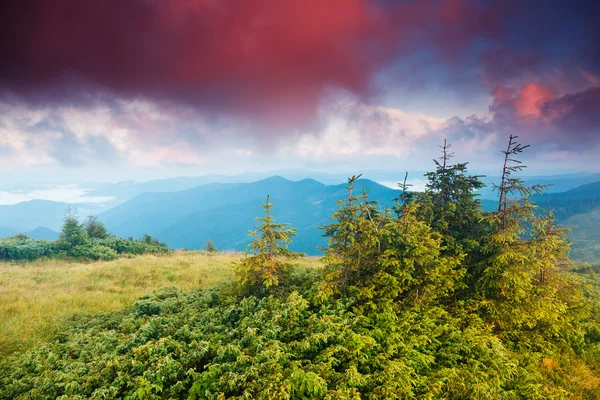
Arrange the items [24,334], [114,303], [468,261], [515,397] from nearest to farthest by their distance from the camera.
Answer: [515,397]
[24,334]
[468,261]
[114,303]

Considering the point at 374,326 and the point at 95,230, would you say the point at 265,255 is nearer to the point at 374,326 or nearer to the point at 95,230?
the point at 374,326

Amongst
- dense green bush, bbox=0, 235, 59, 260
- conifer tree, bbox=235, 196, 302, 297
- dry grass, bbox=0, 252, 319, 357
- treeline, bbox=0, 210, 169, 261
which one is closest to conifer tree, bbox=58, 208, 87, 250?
treeline, bbox=0, 210, 169, 261

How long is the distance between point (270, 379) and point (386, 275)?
457cm

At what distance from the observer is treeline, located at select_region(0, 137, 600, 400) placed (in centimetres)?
Answer: 538

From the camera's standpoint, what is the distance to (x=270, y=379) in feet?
16.6

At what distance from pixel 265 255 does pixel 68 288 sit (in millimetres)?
12105

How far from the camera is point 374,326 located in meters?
7.21

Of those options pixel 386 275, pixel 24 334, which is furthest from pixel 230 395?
pixel 24 334

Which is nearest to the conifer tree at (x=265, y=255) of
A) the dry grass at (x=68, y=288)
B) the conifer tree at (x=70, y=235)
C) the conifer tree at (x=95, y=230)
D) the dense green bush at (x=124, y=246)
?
the dry grass at (x=68, y=288)

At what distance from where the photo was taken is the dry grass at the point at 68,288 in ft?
30.3

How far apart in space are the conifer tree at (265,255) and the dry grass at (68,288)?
2850 millimetres

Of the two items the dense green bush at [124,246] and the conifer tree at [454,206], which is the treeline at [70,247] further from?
the conifer tree at [454,206]

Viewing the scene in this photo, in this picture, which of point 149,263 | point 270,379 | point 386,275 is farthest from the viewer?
point 149,263

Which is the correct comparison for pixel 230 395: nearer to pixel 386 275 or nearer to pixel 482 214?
pixel 386 275
